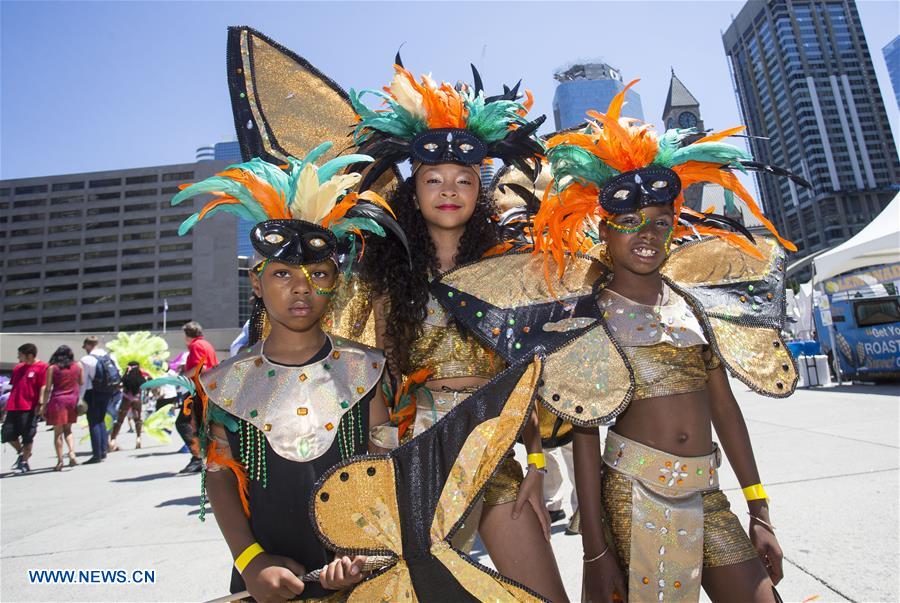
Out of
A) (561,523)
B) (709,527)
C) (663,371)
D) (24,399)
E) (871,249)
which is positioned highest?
(871,249)

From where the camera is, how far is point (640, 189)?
194 cm

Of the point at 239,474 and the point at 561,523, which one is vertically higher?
the point at 239,474

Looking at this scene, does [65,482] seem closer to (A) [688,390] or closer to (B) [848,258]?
(A) [688,390]

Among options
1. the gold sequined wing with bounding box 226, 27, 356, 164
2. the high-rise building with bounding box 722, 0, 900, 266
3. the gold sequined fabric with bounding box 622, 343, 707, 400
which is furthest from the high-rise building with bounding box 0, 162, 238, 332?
the high-rise building with bounding box 722, 0, 900, 266

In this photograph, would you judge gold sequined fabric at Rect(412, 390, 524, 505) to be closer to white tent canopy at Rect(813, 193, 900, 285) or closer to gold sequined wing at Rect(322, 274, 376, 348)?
gold sequined wing at Rect(322, 274, 376, 348)

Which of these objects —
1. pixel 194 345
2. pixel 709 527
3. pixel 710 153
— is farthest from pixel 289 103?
pixel 194 345

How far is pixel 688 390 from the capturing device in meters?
1.92

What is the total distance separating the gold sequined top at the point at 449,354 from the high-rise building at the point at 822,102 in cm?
10180

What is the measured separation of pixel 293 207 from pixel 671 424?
1.51m

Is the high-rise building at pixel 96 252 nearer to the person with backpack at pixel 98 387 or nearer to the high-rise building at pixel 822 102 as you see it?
the person with backpack at pixel 98 387

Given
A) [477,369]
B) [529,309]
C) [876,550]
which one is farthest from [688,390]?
[876,550]

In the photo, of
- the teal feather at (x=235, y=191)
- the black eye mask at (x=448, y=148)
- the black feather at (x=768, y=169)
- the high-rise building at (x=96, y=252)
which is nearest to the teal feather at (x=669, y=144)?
the black feather at (x=768, y=169)

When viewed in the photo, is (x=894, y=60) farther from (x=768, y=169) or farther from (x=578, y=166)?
(x=578, y=166)

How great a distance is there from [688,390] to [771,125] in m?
116
